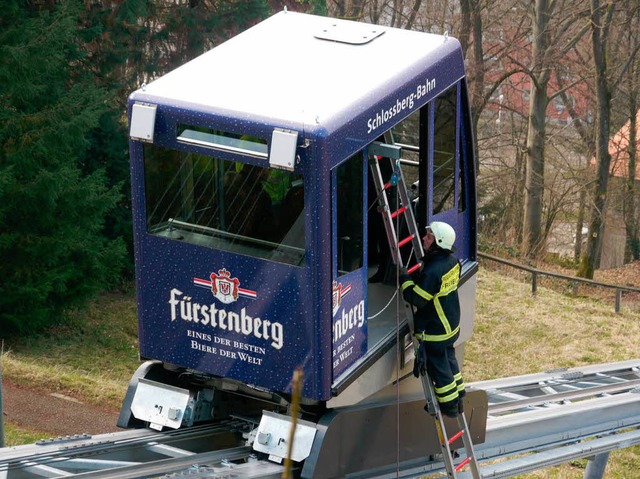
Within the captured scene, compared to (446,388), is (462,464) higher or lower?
lower

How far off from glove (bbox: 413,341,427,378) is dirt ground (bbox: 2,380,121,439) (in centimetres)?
466

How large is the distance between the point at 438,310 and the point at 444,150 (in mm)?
1380

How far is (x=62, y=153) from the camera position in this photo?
52.6 feet

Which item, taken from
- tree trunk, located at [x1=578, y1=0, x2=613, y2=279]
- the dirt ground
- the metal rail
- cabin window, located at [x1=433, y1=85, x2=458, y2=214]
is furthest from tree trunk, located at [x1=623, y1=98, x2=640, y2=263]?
cabin window, located at [x1=433, y1=85, x2=458, y2=214]

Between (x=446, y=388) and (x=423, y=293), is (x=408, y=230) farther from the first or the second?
(x=446, y=388)

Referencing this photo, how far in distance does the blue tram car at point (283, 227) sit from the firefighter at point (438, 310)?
9.2 inches

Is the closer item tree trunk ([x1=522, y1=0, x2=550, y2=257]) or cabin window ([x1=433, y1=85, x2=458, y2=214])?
cabin window ([x1=433, y1=85, x2=458, y2=214])

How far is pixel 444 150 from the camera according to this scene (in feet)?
25.2

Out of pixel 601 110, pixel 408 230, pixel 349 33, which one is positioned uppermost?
pixel 349 33

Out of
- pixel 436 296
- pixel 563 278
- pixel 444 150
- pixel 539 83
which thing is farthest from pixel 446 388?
pixel 539 83

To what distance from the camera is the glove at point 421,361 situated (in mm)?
6996

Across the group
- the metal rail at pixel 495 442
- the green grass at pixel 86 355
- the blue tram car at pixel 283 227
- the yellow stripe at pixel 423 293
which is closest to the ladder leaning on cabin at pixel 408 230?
the blue tram car at pixel 283 227

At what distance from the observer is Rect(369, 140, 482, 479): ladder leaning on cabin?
22.6 ft

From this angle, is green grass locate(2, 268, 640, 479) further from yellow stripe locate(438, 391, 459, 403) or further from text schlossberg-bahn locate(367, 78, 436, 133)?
text schlossberg-bahn locate(367, 78, 436, 133)
